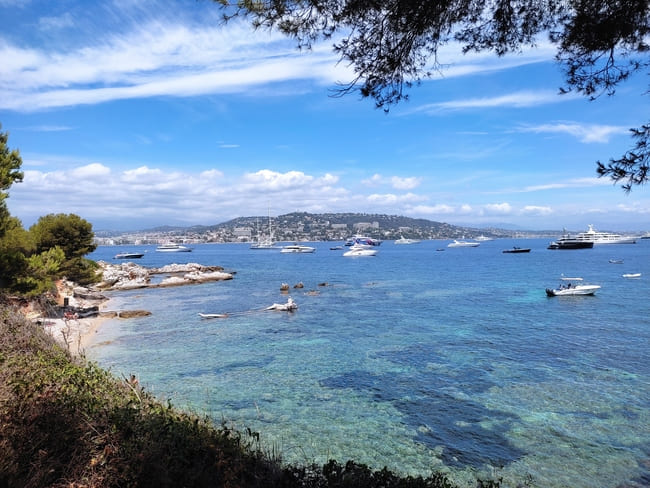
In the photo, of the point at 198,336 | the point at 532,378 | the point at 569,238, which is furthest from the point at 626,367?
the point at 569,238

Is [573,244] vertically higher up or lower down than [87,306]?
lower down

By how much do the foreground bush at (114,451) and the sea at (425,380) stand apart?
1258 mm

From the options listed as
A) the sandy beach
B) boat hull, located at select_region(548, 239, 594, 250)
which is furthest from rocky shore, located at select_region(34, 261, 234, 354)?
boat hull, located at select_region(548, 239, 594, 250)

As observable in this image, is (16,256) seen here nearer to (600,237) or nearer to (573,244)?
(573,244)

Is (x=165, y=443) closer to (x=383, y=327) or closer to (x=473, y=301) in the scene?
(x=383, y=327)

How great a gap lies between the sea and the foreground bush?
126cm

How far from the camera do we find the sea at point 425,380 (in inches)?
411

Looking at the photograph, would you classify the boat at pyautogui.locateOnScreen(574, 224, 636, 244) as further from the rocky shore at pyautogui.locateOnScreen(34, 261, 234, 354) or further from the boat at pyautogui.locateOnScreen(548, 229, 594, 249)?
the rocky shore at pyautogui.locateOnScreen(34, 261, 234, 354)

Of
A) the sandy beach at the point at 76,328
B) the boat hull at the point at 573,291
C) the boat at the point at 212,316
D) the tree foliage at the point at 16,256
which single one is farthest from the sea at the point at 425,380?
the tree foliage at the point at 16,256

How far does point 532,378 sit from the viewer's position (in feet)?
53.7

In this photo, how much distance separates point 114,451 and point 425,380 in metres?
13.3

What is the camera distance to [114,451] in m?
5.45

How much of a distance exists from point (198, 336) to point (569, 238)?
137614 mm

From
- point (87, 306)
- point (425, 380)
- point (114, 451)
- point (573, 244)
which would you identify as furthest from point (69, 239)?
point (573, 244)
